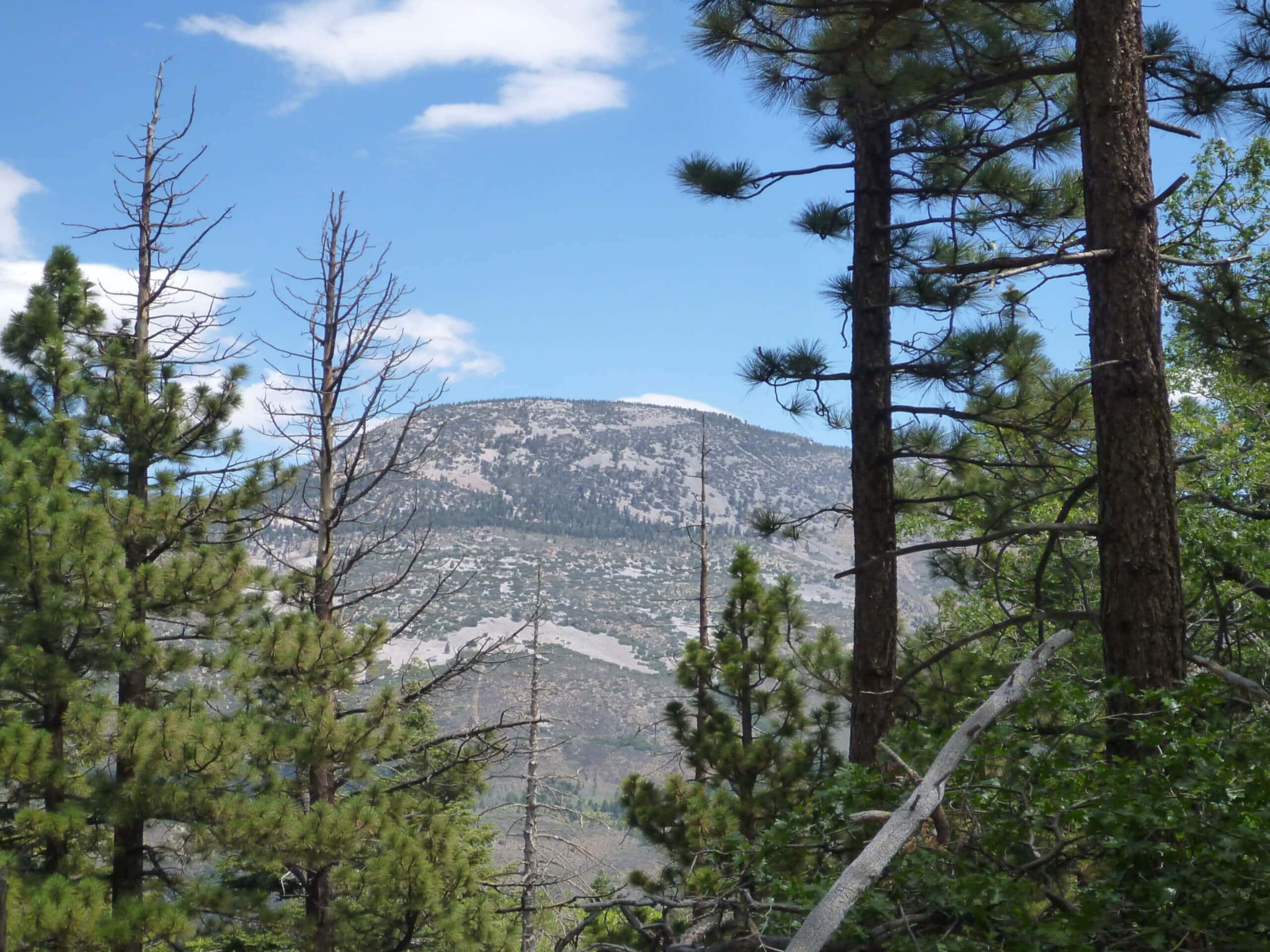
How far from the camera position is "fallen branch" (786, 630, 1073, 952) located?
6.47ft

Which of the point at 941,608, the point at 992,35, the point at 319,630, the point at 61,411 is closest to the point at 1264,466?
the point at 941,608

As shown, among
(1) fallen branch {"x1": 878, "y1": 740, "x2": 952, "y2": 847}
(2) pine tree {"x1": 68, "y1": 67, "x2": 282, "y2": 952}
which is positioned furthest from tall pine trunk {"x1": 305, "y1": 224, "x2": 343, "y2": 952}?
(1) fallen branch {"x1": 878, "y1": 740, "x2": 952, "y2": 847}

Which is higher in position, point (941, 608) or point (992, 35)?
point (992, 35)

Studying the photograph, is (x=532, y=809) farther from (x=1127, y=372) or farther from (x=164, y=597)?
(x=1127, y=372)

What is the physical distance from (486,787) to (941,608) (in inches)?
392

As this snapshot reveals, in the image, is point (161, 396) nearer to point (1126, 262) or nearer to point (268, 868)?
point (268, 868)

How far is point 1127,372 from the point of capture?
3.82 metres

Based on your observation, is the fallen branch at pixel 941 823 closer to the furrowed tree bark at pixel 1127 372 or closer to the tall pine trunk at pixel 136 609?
the furrowed tree bark at pixel 1127 372

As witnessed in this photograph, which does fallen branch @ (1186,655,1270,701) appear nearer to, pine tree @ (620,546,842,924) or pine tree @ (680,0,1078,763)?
pine tree @ (680,0,1078,763)

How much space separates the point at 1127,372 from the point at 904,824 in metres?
2.34

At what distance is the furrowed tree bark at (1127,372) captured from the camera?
3.65m

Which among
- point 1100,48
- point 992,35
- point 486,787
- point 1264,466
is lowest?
point 486,787

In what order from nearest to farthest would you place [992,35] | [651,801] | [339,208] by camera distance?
1. [992,35]
2. [651,801]
3. [339,208]

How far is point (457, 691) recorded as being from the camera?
10180 millimetres
